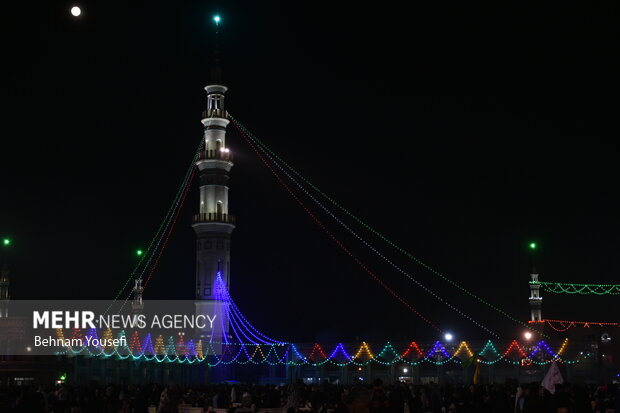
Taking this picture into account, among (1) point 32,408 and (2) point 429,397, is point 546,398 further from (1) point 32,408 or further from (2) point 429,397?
(1) point 32,408

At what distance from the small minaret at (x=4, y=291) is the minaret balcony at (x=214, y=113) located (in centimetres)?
2976

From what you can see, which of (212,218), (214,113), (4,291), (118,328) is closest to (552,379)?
(212,218)

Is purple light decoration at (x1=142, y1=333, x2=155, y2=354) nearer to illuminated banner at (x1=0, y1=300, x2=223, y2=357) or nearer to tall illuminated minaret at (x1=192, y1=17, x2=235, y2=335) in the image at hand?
illuminated banner at (x1=0, y1=300, x2=223, y2=357)

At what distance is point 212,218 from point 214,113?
693cm

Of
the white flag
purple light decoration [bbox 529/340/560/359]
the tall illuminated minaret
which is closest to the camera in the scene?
the white flag

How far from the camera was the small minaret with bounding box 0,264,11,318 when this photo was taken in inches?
3125

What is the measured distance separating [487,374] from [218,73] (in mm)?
26647

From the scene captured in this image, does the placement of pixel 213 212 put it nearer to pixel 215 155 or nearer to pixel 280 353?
pixel 215 155

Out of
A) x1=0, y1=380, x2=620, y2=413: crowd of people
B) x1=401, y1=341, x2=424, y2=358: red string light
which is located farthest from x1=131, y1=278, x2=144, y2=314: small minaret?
x1=0, y1=380, x2=620, y2=413: crowd of people

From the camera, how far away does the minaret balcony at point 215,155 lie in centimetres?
5656

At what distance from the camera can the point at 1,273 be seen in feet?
267

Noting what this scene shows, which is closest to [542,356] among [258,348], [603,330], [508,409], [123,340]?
[603,330]

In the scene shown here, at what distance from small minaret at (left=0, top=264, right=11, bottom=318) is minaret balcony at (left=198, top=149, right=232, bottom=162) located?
30.0 metres

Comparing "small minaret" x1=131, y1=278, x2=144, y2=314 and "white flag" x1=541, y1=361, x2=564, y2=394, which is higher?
"small minaret" x1=131, y1=278, x2=144, y2=314
